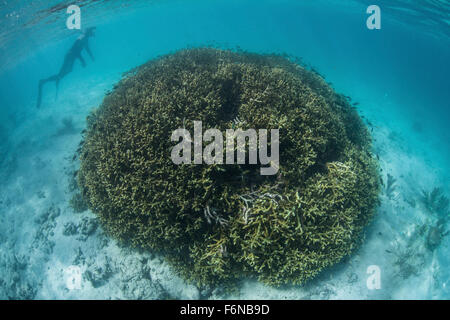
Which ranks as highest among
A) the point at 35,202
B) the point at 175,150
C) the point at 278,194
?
the point at 175,150

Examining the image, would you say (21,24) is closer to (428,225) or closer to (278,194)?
(278,194)

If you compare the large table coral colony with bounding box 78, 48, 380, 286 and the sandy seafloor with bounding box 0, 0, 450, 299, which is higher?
the large table coral colony with bounding box 78, 48, 380, 286

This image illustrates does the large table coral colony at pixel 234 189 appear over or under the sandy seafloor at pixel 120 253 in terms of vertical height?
over

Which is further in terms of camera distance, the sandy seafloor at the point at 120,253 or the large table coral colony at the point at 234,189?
the sandy seafloor at the point at 120,253

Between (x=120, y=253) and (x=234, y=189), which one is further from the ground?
(x=234, y=189)

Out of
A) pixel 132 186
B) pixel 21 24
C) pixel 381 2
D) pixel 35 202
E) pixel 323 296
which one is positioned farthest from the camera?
pixel 381 2

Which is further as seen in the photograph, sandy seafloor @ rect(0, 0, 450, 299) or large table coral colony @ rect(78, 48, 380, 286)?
sandy seafloor @ rect(0, 0, 450, 299)

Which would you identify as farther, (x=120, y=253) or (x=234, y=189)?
(x=120, y=253)
